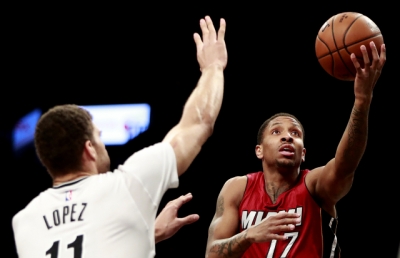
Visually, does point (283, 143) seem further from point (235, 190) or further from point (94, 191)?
point (94, 191)

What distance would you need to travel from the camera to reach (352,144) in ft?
11.8

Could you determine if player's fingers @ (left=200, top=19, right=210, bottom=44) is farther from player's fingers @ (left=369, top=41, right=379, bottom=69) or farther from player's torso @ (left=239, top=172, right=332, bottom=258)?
player's torso @ (left=239, top=172, right=332, bottom=258)

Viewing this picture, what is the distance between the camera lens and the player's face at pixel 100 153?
2.34 m

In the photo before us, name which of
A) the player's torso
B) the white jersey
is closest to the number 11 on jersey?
the white jersey

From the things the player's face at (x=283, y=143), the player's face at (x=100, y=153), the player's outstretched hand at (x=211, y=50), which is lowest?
the player's face at (x=283, y=143)

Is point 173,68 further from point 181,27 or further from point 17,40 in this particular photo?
point 17,40

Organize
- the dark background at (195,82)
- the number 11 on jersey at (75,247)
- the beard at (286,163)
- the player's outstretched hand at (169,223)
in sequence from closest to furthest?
the number 11 on jersey at (75,247)
the player's outstretched hand at (169,223)
the beard at (286,163)
the dark background at (195,82)

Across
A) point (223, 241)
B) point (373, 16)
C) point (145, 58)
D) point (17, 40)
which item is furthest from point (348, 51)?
point (17, 40)

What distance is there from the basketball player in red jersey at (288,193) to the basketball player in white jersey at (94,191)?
4.26ft

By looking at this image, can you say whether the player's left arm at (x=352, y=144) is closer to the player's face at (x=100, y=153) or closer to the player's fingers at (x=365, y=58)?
the player's fingers at (x=365, y=58)

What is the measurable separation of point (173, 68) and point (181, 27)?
24.6 inches

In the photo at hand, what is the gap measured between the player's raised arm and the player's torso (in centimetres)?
170

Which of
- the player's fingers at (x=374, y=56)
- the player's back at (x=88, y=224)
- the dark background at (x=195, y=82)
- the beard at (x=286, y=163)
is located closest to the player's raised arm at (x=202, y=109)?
the player's back at (x=88, y=224)

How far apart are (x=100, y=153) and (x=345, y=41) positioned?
6.05 feet
